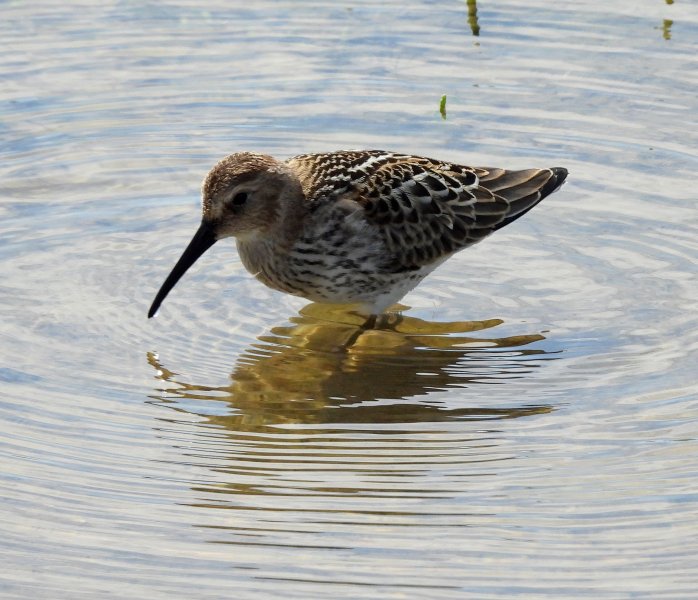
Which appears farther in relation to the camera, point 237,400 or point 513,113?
point 513,113

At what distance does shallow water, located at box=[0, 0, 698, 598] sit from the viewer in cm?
693

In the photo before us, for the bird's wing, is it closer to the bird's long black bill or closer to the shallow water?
the shallow water

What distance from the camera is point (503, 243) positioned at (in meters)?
11.3

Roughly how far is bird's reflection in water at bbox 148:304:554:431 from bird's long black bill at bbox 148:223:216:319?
57 centimetres

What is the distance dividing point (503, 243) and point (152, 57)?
4.63 m

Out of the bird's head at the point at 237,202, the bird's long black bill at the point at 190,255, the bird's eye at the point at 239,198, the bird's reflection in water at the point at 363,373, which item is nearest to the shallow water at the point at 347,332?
the bird's reflection in water at the point at 363,373

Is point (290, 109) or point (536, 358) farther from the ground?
point (290, 109)

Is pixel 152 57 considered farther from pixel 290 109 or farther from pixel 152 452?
pixel 152 452

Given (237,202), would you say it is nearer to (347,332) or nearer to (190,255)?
(190,255)

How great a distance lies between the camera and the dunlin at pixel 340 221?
9.63m

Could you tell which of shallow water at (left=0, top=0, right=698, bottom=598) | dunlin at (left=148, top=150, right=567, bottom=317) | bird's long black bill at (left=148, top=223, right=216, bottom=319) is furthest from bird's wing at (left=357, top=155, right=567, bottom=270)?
bird's long black bill at (left=148, top=223, right=216, bottom=319)

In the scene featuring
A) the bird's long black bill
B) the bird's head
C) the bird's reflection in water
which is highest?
the bird's head

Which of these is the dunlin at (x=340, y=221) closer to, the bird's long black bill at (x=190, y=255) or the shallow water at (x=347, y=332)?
the bird's long black bill at (x=190, y=255)

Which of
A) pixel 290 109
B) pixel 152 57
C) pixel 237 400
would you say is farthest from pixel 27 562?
pixel 152 57
